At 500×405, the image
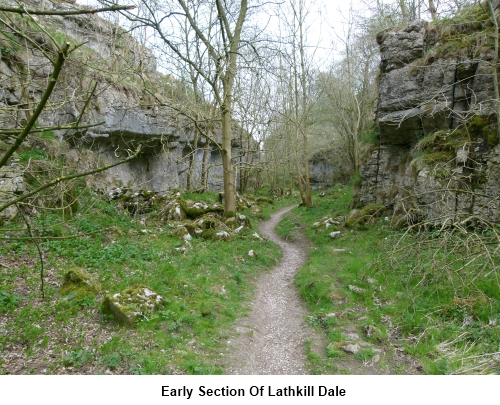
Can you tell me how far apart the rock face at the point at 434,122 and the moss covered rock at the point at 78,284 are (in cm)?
751

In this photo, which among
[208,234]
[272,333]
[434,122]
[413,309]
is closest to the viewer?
[413,309]

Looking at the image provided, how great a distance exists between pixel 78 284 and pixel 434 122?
12.3 meters

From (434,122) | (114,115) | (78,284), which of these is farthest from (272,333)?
(114,115)

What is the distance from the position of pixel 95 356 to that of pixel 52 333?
3.44 ft

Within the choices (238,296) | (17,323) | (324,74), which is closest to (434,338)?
(238,296)

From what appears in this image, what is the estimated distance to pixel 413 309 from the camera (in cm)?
598

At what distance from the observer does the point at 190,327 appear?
5.79m

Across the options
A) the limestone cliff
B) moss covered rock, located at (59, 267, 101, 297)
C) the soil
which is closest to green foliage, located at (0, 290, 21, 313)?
moss covered rock, located at (59, 267, 101, 297)

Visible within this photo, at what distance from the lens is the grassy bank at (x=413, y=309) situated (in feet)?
15.5

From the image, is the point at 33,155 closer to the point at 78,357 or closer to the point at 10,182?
the point at 10,182

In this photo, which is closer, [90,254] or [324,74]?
[90,254]
